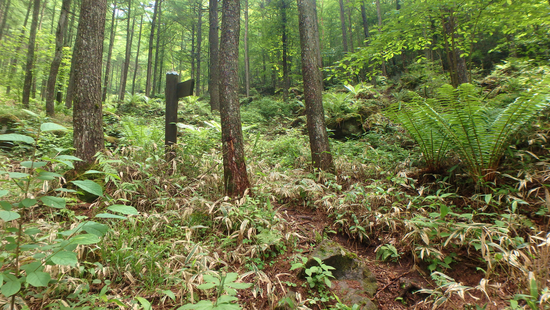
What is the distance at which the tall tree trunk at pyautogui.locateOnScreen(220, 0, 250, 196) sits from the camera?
12.0 feet

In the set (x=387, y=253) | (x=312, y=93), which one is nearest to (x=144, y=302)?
(x=387, y=253)

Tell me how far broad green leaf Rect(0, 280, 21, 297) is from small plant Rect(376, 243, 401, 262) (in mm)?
2976

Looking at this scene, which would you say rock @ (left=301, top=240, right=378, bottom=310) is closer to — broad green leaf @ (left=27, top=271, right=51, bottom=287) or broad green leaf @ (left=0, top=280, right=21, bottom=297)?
broad green leaf @ (left=27, top=271, right=51, bottom=287)

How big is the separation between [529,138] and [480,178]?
3.81 ft

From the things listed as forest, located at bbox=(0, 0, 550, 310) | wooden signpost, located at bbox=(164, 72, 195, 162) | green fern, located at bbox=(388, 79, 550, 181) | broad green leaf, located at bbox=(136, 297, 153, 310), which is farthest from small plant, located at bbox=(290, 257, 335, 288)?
wooden signpost, located at bbox=(164, 72, 195, 162)

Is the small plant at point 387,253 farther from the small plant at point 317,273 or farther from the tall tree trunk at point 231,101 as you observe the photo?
the tall tree trunk at point 231,101

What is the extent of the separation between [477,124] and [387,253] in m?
2.21

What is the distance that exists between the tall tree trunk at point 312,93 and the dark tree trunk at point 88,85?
3.69 m

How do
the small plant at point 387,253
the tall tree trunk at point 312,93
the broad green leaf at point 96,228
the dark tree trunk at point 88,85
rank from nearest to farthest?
1. the broad green leaf at point 96,228
2. the small plant at point 387,253
3. the dark tree trunk at point 88,85
4. the tall tree trunk at point 312,93

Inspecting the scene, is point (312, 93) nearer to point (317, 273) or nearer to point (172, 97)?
point (172, 97)

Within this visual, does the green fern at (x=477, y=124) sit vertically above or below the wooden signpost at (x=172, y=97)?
below

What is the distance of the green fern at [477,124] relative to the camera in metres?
3.00

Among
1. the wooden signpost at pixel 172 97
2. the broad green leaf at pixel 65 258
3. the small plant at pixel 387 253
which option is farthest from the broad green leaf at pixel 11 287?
the wooden signpost at pixel 172 97

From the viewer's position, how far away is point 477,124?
3.25m
